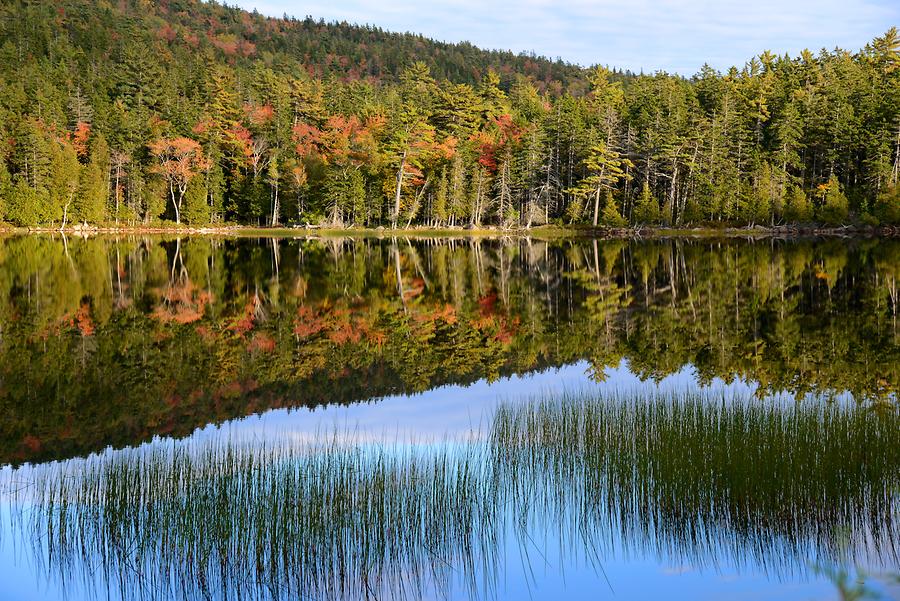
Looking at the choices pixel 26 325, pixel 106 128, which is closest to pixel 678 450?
pixel 26 325

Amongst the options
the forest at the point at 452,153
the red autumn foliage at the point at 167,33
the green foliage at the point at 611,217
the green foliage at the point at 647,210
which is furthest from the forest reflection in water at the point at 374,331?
the red autumn foliage at the point at 167,33

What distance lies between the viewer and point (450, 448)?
35.0ft

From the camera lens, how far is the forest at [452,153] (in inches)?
2584

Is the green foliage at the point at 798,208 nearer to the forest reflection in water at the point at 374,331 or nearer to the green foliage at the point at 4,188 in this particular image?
the forest reflection in water at the point at 374,331

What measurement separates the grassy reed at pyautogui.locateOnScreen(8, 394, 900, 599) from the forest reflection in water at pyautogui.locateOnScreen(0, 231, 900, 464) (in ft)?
11.5

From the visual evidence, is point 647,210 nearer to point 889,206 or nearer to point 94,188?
point 889,206

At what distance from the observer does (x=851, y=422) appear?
29.9ft

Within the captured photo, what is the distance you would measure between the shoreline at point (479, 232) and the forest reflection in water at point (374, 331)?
76.0 feet

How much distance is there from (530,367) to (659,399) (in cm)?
652

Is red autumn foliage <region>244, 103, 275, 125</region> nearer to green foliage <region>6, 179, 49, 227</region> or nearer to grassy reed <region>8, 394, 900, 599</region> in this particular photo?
green foliage <region>6, 179, 49, 227</region>

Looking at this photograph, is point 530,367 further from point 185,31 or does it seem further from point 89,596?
point 185,31

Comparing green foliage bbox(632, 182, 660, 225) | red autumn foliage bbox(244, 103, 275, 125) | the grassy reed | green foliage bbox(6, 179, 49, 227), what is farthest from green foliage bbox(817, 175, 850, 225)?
green foliage bbox(6, 179, 49, 227)

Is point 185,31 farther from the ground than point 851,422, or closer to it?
farther from the ground

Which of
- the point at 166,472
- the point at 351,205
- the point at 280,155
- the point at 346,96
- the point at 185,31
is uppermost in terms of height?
the point at 185,31
